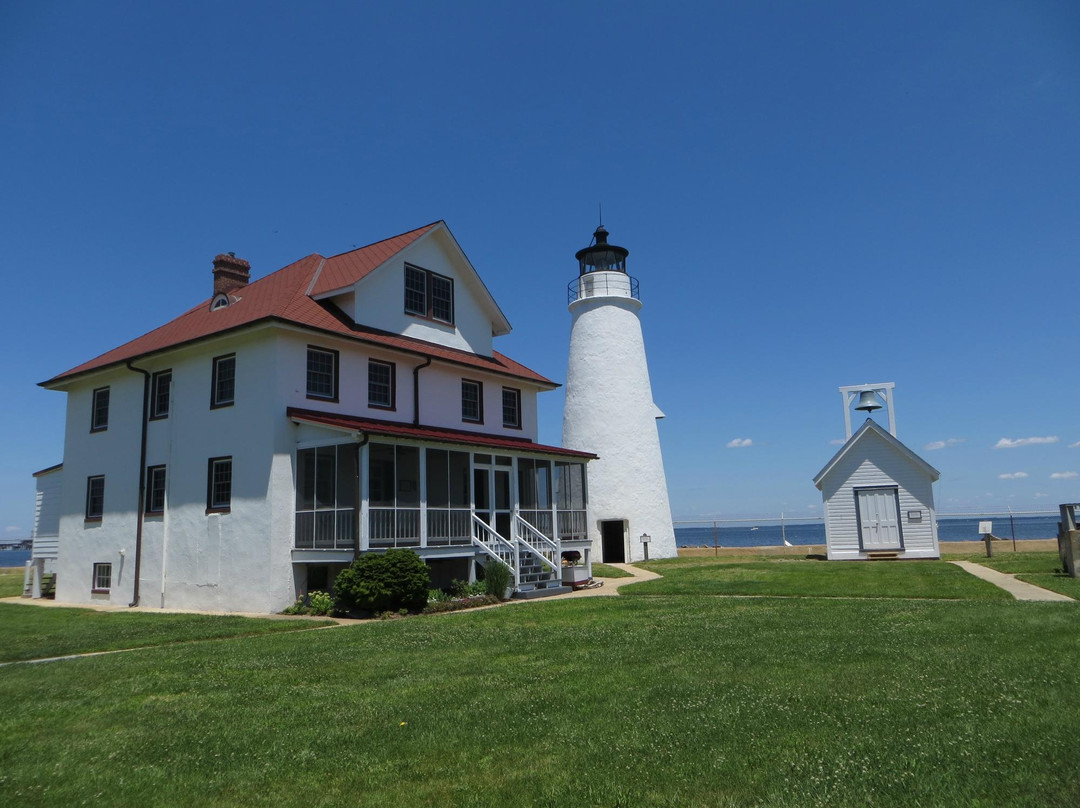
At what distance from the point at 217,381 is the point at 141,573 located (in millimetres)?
5601

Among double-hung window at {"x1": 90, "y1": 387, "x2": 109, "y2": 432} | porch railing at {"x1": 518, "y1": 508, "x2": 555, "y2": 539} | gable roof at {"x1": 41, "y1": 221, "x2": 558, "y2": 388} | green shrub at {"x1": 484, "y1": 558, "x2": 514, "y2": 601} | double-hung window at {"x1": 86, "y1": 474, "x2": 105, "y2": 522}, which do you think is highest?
gable roof at {"x1": 41, "y1": 221, "x2": 558, "y2": 388}

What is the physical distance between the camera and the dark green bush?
1658 centimetres

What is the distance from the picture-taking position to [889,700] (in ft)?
23.4

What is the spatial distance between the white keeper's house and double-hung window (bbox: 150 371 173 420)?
5 centimetres

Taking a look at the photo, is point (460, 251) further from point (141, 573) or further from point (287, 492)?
point (141, 573)

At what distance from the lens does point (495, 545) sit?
21250 millimetres

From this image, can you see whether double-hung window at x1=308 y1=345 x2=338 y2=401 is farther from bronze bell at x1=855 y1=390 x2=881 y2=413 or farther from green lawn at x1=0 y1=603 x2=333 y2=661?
bronze bell at x1=855 y1=390 x2=881 y2=413

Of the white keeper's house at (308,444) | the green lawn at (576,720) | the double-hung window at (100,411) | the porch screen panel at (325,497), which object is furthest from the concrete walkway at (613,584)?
the double-hung window at (100,411)

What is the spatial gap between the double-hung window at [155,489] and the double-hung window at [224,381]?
2850mm

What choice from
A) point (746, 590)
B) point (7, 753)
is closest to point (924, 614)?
point (746, 590)

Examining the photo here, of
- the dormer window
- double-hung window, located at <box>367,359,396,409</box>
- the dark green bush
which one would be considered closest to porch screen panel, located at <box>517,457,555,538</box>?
double-hung window, located at <box>367,359,396,409</box>

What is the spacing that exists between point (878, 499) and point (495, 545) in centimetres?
1583

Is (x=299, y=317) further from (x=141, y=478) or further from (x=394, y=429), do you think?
(x=141, y=478)

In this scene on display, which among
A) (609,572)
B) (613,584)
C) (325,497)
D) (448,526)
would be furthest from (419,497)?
(609,572)
